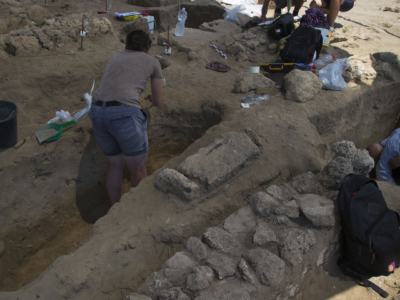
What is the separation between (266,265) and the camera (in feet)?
6.34

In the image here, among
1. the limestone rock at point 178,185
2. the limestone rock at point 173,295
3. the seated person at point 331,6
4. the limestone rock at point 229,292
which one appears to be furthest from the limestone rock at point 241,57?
the limestone rock at point 173,295

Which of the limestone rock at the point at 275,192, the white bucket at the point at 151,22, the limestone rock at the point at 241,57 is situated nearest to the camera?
the limestone rock at the point at 275,192

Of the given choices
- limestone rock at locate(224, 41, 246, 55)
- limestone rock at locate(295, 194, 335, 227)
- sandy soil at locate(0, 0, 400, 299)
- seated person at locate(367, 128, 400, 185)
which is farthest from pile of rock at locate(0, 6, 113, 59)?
seated person at locate(367, 128, 400, 185)

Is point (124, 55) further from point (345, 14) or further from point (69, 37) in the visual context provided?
point (345, 14)

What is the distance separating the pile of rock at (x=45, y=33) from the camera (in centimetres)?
485

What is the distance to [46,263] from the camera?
3.06 metres

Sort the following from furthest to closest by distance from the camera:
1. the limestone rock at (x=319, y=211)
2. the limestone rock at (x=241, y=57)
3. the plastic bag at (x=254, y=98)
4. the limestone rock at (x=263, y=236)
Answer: the limestone rock at (x=241, y=57) → the plastic bag at (x=254, y=98) → the limestone rock at (x=319, y=211) → the limestone rock at (x=263, y=236)

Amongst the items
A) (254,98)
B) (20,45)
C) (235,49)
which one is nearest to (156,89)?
(254,98)

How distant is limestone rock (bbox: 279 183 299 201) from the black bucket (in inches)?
113

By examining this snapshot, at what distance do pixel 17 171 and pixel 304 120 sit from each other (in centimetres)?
341

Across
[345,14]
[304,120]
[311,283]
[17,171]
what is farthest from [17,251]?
[345,14]

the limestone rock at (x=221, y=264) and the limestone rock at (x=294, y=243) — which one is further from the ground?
the limestone rock at (x=294, y=243)

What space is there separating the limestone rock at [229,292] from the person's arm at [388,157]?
276 cm

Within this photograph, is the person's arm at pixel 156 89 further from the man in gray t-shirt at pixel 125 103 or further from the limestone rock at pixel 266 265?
the limestone rock at pixel 266 265
